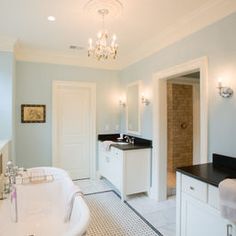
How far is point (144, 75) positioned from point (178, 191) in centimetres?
232

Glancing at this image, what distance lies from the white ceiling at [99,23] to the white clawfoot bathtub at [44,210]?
6.90 feet

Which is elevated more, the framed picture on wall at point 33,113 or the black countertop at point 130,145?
the framed picture on wall at point 33,113

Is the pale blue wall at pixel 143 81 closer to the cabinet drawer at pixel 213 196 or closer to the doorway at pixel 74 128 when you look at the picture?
the doorway at pixel 74 128

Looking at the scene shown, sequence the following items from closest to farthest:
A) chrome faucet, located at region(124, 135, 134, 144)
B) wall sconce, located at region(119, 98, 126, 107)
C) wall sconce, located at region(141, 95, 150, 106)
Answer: wall sconce, located at region(141, 95, 150, 106) < chrome faucet, located at region(124, 135, 134, 144) < wall sconce, located at region(119, 98, 126, 107)

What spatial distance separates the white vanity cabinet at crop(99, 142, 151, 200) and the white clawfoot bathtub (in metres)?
1.02

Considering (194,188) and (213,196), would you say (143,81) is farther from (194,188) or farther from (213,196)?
(213,196)

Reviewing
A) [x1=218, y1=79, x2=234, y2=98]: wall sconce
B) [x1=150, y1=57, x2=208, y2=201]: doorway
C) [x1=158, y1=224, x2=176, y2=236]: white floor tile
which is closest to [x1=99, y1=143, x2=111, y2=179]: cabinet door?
[x1=150, y1=57, x2=208, y2=201]: doorway

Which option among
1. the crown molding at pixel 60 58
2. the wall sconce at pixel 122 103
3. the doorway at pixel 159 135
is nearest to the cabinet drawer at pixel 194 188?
the doorway at pixel 159 135

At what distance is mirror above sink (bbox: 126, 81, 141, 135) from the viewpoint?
3.97 metres

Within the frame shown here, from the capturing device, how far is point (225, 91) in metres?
2.17

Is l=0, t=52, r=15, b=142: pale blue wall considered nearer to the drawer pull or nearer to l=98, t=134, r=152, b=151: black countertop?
l=98, t=134, r=152, b=151: black countertop

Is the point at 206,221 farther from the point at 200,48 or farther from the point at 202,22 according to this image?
the point at 202,22

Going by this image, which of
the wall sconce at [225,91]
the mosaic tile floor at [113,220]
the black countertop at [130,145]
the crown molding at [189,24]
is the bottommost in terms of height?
the mosaic tile floor at [113,220]

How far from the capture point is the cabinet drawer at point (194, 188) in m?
1.77
